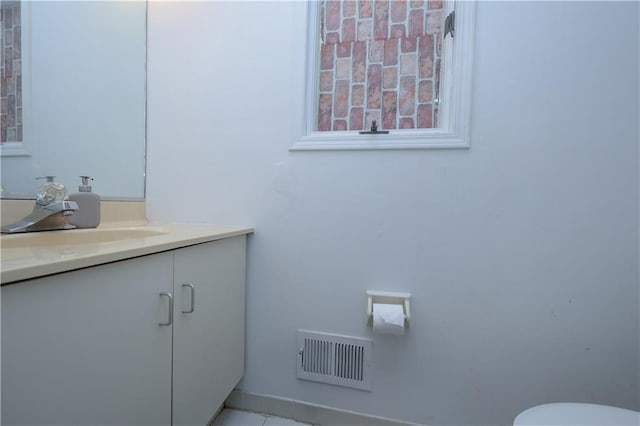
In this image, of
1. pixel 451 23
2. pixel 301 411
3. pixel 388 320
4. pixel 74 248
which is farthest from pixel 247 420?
pixel 451 23

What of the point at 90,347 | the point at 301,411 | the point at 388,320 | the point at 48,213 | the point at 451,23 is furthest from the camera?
the point at 301,411

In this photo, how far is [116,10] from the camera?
4.52ft

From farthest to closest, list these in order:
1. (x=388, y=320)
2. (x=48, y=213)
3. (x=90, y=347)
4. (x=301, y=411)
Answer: (x=301, y=411) < (x=388, y=320) < (x=48, y=213) < (x=90, y=347)

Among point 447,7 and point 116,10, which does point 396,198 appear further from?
point 116,10

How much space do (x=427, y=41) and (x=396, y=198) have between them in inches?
27.7

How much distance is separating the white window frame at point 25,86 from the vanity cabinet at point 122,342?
30.3 inches

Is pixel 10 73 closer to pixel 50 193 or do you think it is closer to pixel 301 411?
pixel 50 193

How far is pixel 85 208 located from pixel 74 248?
569 millimetres

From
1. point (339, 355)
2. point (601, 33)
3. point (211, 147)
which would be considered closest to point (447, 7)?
point (601, 33)

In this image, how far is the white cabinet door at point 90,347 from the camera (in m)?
0.48

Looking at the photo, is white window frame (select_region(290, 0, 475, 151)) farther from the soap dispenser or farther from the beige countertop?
the soap dispenser

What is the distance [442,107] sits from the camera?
1.21 meters

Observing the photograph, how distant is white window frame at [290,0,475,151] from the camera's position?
3.69 feet

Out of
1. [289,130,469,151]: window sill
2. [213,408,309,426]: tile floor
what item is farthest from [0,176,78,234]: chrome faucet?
[213,408,309,426]: tile floor
